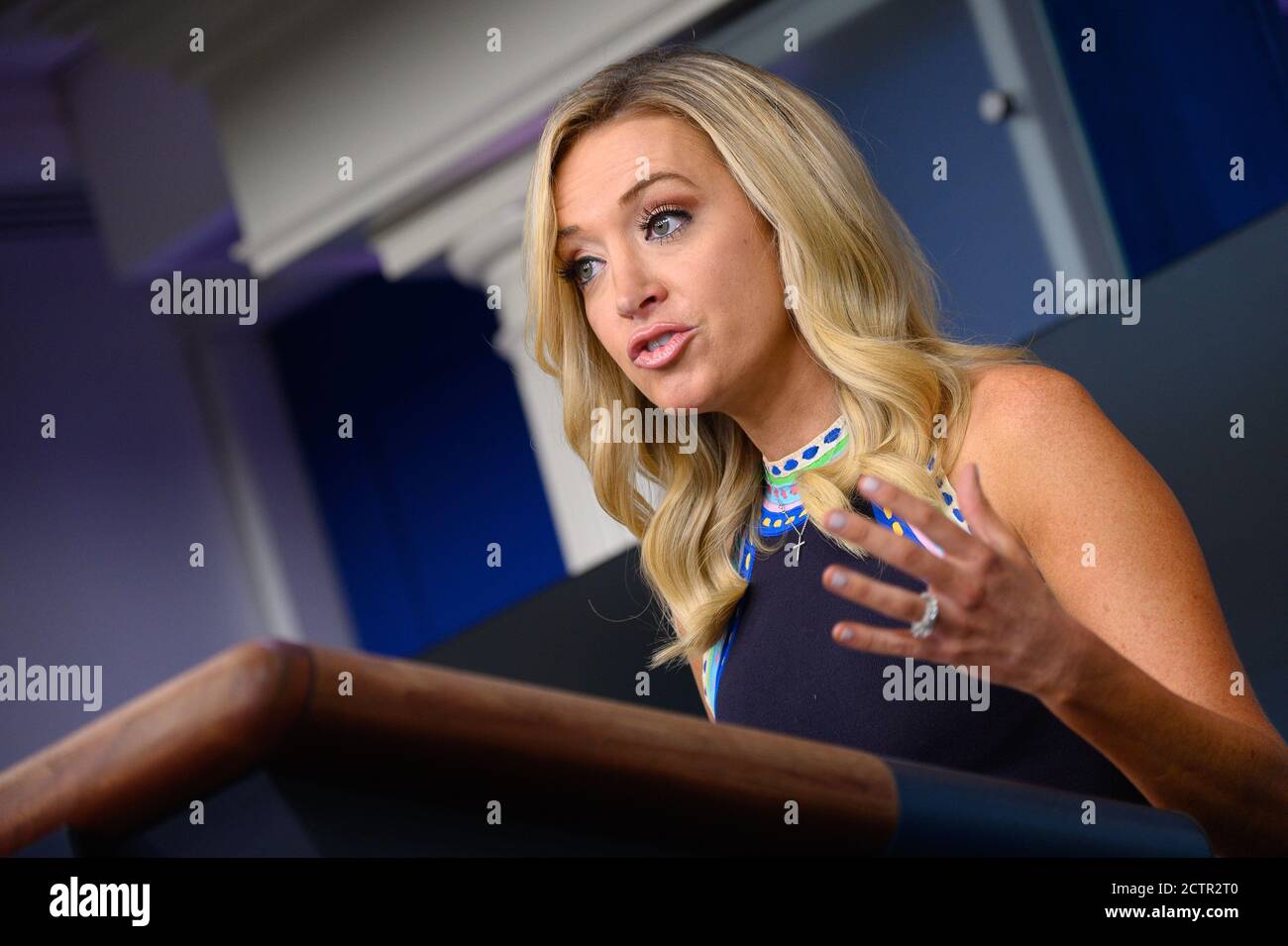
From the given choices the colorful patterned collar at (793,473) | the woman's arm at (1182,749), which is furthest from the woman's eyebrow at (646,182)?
the woman's arm at (1182,749)

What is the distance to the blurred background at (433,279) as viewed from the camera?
147 cm

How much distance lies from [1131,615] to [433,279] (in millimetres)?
4038

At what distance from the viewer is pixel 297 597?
16.2ft

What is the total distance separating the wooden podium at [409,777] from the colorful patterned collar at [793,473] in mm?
819

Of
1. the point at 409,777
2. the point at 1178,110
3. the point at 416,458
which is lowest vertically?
the point at 409,777

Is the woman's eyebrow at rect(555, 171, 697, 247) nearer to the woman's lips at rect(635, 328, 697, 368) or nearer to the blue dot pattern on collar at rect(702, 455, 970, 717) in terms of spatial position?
the woman's lips at rect(635, 328, 697, 368)

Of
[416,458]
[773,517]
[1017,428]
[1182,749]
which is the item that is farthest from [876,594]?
[416,458]

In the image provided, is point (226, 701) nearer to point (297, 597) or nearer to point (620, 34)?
point (620, 34)

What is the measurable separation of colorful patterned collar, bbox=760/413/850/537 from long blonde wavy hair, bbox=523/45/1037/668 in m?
0.02

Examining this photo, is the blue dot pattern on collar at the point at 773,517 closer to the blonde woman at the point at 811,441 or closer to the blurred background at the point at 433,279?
the blonde woman at the point at 811,441

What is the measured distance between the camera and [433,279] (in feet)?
15.9

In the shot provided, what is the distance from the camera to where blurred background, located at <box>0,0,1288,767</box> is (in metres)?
1.47

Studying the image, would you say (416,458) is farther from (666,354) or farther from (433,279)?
(666,354)
